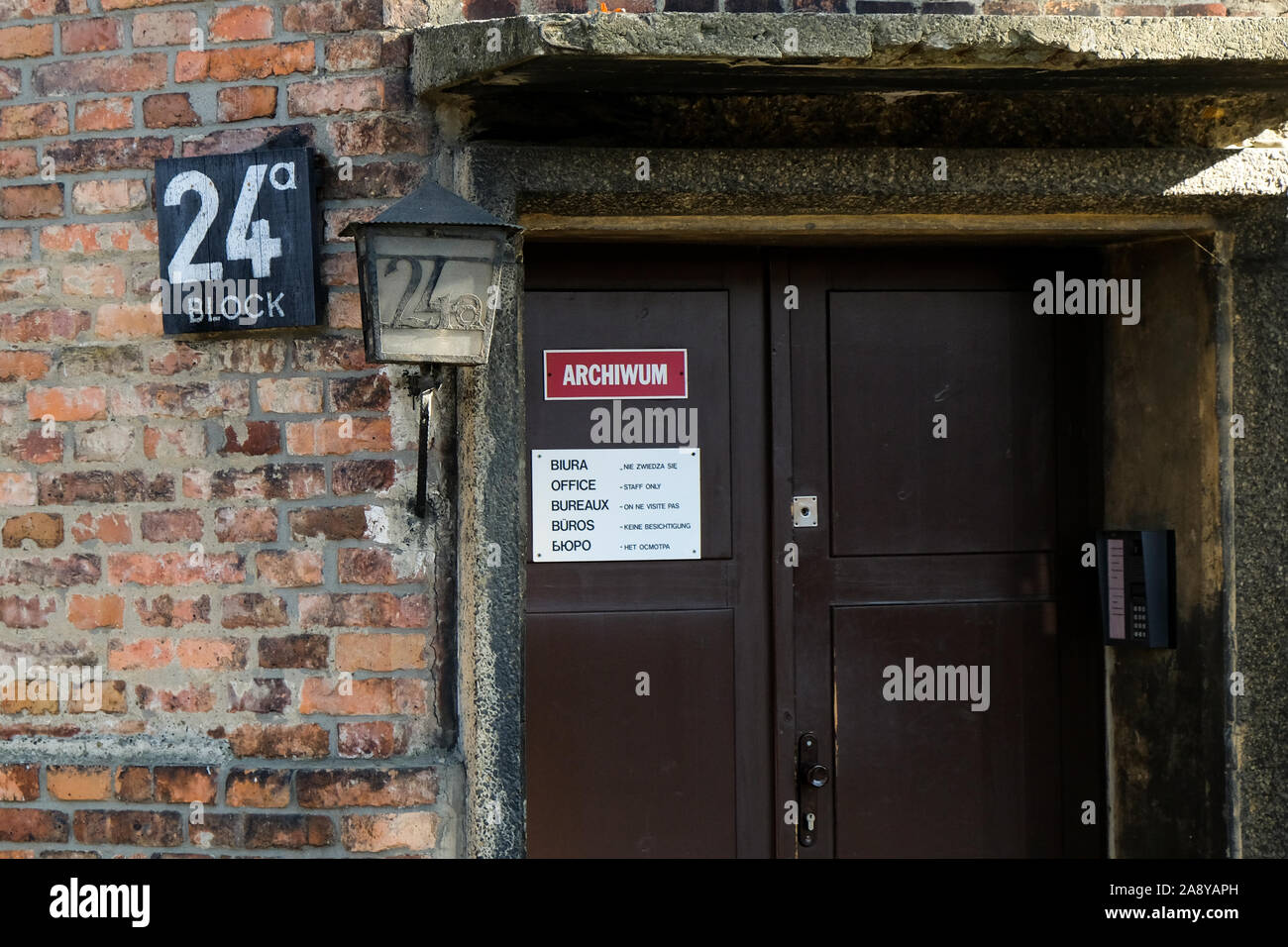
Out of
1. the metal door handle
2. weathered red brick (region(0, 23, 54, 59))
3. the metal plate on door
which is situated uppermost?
weathered red brick (region(0, 23, 54, 59))

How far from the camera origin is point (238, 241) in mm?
2457

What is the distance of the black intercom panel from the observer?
9.08ft

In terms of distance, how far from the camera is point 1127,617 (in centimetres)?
281

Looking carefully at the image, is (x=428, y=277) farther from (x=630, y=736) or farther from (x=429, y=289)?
(x=630, y=736)

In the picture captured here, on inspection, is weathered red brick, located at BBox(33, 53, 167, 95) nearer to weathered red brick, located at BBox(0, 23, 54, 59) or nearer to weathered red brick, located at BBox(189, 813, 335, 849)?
weathered red brick, located at BBox(0, 23, 54, 59)

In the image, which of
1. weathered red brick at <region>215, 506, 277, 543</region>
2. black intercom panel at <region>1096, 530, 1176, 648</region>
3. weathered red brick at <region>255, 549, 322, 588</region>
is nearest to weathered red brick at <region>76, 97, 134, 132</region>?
weathered red brick at <region>215, 506, 277, 543</region>

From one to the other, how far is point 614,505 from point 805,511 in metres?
0.49

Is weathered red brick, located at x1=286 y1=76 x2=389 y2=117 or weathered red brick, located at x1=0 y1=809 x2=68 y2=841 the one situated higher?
weathered red brick, located at x1=286 y1=76 x2=389 y2=117

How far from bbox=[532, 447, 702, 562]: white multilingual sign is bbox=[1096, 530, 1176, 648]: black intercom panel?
1079 millimetres

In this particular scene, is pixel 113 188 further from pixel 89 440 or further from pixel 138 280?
pixel 89 440

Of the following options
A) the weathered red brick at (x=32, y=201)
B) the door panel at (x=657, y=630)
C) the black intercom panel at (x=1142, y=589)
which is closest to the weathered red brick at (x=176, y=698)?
the door panel at (x=657, y=630)

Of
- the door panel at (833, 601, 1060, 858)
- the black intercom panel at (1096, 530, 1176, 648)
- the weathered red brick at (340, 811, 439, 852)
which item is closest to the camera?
the weathered red brick at (340, 811, 439, 852)

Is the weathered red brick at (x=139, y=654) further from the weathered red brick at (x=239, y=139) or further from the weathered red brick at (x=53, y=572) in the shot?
the weathered red brick at (x=239, y=139)

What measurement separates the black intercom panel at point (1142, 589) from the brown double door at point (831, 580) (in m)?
0.12
